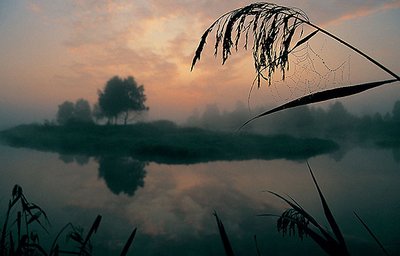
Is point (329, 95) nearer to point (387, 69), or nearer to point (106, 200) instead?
point (387, 69)

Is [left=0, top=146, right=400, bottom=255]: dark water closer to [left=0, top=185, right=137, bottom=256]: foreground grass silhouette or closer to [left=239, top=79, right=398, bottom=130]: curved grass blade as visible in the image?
[left=0, top=185, right=137, bottom=256]: foreground grass silhouette

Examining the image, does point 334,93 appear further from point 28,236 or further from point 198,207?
point 198,207

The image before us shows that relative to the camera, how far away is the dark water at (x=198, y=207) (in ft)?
51.6

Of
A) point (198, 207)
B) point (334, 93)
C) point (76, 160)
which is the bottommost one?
point (198, 207)

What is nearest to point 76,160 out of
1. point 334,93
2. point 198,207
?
point 198,207

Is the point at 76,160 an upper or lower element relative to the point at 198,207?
upper

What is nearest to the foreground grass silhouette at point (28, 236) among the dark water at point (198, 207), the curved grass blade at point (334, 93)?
the curved grass blade at point (334, 93)

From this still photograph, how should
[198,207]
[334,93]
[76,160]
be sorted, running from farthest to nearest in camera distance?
1. [76,160]
2. [198,207]
3. [334,93]

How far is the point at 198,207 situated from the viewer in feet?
84.2

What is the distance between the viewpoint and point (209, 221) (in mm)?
21266

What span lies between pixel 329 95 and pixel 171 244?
54.4 ft

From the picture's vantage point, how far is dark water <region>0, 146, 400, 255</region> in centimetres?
1573

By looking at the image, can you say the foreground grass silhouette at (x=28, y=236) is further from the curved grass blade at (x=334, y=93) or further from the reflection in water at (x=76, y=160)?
the reflection in water at (x=76, y=160)

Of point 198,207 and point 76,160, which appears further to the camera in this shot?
point 76,160
